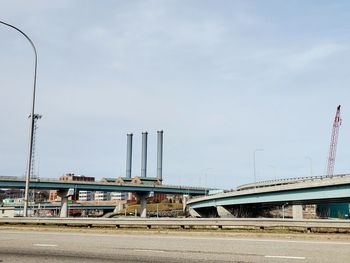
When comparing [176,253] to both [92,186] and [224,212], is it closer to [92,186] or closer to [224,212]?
[224,212]

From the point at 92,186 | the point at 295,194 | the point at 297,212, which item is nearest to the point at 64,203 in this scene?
the point at 92,186

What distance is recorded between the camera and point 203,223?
999 inches

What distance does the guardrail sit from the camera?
73.6 feet

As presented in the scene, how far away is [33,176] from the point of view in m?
121

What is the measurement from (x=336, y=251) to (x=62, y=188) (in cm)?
11245

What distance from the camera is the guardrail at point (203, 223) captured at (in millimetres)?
22422

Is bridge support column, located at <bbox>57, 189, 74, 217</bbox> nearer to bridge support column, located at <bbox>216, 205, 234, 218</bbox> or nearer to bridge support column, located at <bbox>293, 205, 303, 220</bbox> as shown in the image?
bridge support column, located at <bbox>216, 205, 234, 218</bbox>

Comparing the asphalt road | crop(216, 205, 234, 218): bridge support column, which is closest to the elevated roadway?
crop(216, 205, 234, 218): bridge support column

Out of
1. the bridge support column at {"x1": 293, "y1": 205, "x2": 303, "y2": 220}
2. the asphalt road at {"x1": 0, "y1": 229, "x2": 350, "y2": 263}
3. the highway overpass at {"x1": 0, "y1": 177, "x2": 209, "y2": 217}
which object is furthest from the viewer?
the highway overpass at {"x1": 0, "y1": 177, "x2": 209, "y2": 217}

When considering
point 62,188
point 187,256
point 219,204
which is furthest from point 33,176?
point 187,256

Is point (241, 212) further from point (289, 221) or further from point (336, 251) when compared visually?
point (336, 251)

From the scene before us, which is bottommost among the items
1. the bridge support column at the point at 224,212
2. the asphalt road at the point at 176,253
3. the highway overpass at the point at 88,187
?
the bridge support column at the point at 224,212

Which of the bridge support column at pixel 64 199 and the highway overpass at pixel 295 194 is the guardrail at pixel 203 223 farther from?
the bridge support column at pixel 64 199

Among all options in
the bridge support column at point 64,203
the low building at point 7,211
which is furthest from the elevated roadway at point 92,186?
the low building at point 7,211
